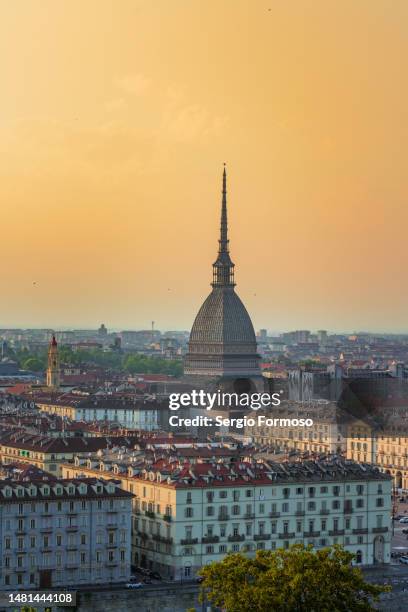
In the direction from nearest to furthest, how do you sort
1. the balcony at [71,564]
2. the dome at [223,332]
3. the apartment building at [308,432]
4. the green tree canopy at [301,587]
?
the green tree canopy at [301,587] → the balcony at [71,564] → the apartment building at [308,432] → the dome at [223,332]

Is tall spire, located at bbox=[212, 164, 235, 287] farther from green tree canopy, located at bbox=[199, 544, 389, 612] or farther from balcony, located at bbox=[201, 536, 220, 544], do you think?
green tree canopy, located at bbox=[199, 544, 389, 612]

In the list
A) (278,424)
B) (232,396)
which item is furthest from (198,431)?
(232,396)

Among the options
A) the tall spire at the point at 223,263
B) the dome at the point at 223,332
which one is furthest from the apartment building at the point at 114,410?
the tall spire at the point at 223,263

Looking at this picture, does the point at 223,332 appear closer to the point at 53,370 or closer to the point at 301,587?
the point at 53,370

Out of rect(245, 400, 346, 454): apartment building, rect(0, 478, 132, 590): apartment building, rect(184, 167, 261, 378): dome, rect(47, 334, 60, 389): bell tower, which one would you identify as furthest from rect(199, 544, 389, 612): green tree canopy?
rect(47, 334, 60, 389): bell tower

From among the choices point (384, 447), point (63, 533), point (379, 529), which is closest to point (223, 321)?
point (384, 447)

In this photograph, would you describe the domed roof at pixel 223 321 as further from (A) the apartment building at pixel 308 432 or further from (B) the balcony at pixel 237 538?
(B) the balcony at pixel 237 538
